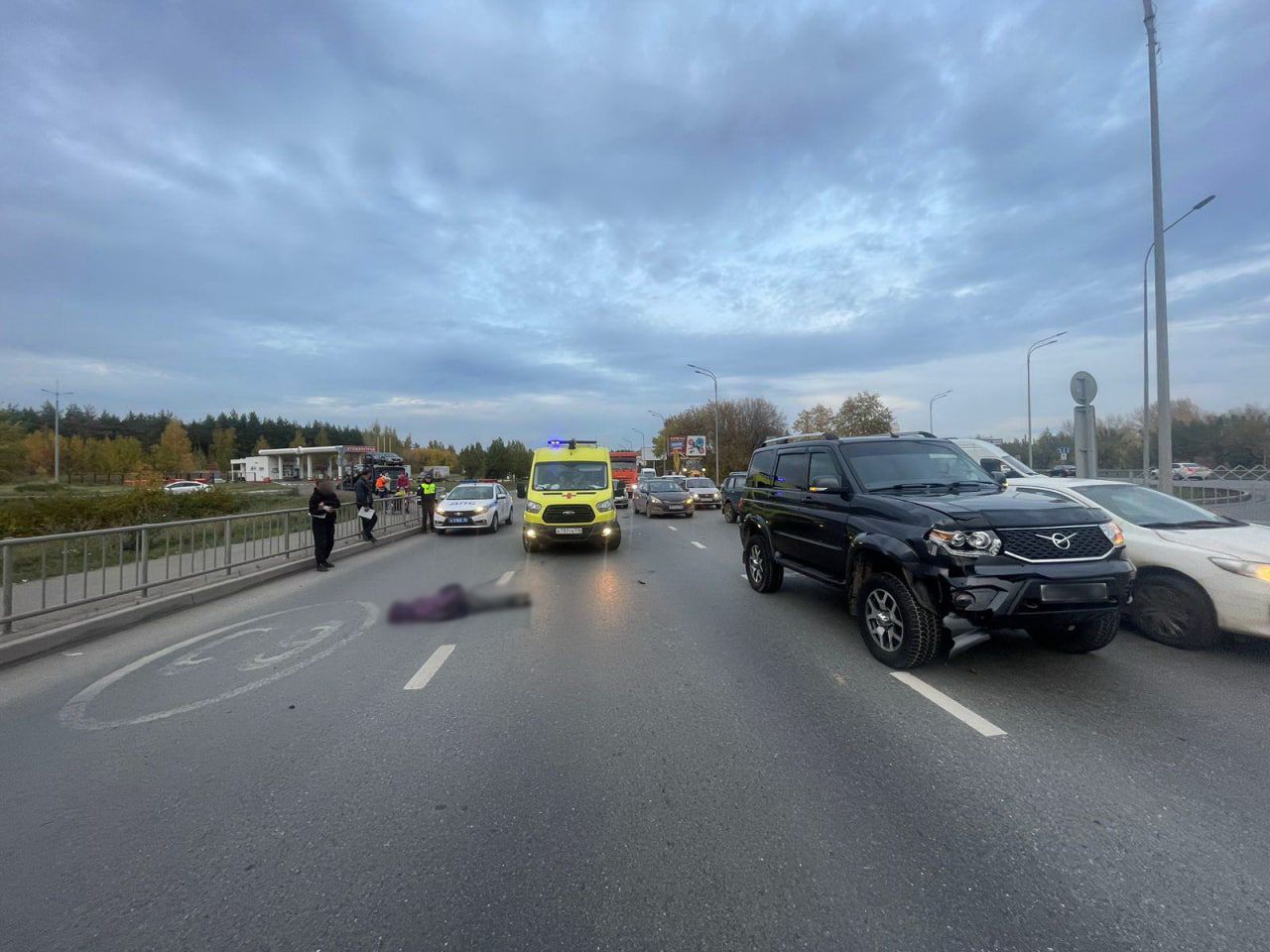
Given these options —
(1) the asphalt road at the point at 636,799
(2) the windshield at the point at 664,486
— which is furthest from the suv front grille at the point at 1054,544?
(2) the windshield at the point at 664,486

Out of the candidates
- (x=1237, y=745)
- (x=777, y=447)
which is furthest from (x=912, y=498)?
(x=777, y=447)

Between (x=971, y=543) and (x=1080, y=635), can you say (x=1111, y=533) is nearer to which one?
(x=1080, y=635)

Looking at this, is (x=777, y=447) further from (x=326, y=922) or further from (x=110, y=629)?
(x=110, y=629)

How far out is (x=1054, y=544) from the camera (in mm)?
4891

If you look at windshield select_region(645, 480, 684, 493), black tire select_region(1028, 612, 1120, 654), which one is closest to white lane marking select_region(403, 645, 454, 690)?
black tire select_region(1028, 612, 1120, 654)

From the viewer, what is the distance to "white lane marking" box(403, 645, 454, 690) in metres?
5.21

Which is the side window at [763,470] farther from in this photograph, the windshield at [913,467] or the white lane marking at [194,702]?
the white lane marking at [194,702]

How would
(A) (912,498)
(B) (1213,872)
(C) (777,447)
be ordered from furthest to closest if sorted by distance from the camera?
(C) (777,447) → (A) (912,498) → (B) (1213,872)

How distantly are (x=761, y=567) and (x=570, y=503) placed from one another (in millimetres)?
5516

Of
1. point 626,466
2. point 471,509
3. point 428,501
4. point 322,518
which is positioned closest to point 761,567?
point 322,518

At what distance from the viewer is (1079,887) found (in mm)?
2566

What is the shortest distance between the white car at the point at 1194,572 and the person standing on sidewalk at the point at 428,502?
18.0 meters

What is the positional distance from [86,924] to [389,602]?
635 centimetres

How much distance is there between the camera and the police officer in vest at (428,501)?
68.2 ft
